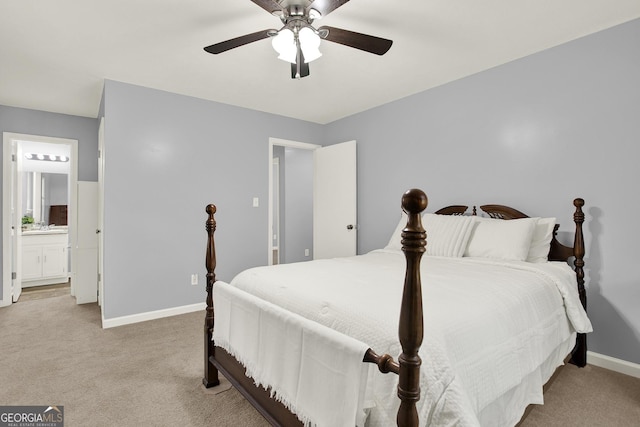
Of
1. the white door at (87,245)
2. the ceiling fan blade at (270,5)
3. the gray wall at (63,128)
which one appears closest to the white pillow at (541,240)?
the ceiling fan blade at (270,5)

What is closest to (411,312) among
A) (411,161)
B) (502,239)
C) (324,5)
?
(324,5)

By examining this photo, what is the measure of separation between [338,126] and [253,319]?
11.8ft

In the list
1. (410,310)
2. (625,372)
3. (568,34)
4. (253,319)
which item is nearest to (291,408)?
(253,319)

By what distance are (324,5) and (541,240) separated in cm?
225

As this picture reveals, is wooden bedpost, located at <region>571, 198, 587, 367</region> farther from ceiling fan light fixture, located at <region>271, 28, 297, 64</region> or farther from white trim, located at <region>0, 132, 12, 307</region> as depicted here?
white trim, located at <region>0, 132, 12, 307</region>

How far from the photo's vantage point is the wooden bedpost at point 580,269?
239cm

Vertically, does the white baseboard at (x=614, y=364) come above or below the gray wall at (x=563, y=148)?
below

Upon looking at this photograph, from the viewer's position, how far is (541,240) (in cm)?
253

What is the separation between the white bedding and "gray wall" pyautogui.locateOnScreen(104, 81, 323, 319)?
185 centimetres

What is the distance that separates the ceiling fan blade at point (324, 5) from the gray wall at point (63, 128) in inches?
157

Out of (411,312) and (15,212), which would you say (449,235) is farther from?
(15,212)

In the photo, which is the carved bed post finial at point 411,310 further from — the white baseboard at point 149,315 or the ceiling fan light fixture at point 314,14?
the white baseboard at point 149,315

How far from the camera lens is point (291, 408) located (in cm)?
133

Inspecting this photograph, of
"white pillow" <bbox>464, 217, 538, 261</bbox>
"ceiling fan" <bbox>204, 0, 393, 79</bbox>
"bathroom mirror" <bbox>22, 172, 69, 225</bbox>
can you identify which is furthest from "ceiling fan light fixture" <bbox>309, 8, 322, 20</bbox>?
"bathroom mirror" <bbox>22, 172, 69, 225</bbox>
